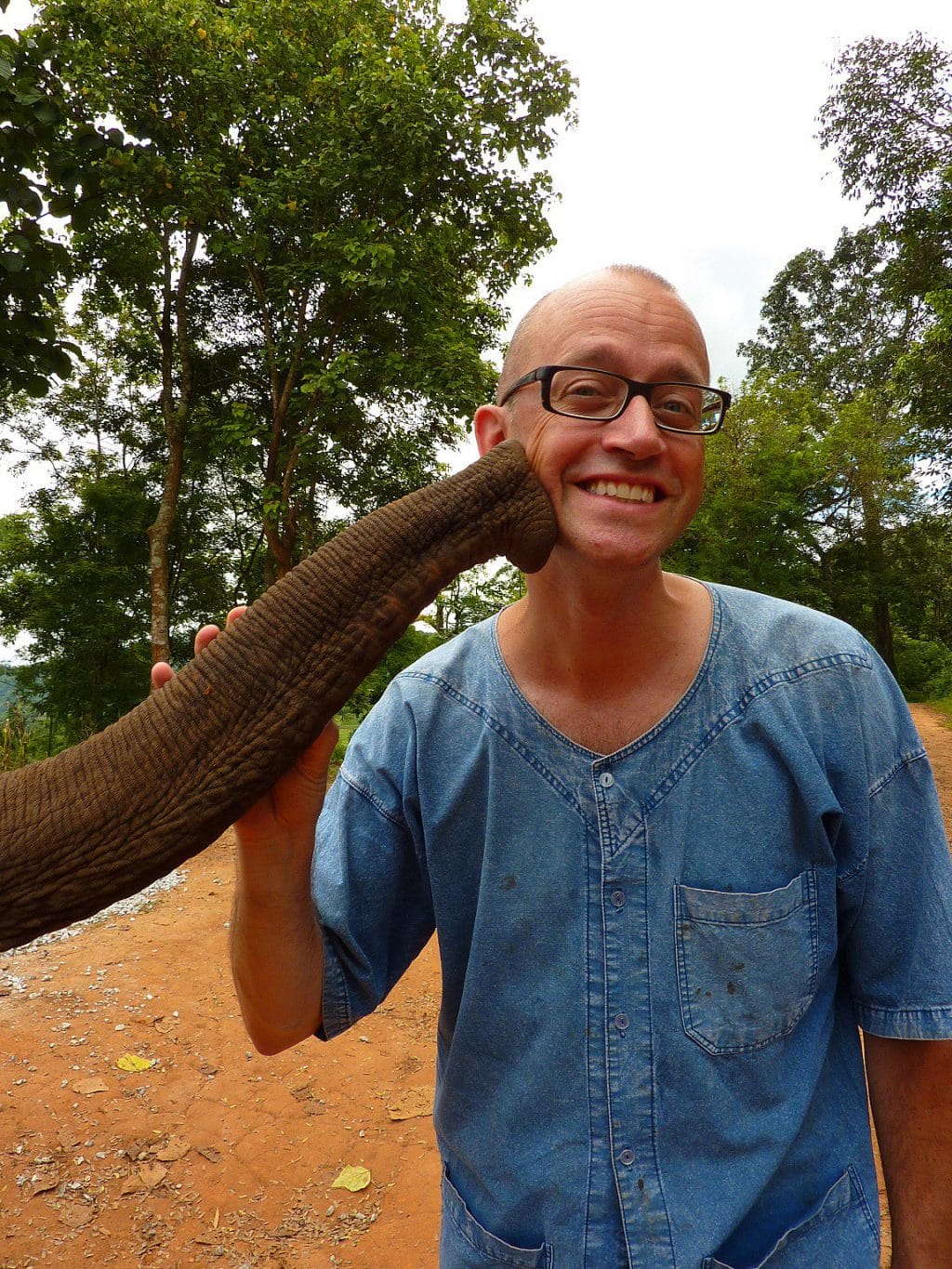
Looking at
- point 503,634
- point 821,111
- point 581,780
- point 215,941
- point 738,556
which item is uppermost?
point 821,111

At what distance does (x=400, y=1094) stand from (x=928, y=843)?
3918mm

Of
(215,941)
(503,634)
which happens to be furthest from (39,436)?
(503,634)

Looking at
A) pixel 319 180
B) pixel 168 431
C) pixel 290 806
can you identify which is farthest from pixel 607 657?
pixel 168 431

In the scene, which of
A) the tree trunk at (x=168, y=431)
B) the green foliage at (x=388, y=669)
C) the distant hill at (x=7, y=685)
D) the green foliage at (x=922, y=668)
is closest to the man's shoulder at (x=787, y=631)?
the tree trunk at (x=168, y=431)

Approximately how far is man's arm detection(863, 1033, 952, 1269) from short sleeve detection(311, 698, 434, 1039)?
0.98 meters

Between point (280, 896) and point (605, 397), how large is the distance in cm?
106

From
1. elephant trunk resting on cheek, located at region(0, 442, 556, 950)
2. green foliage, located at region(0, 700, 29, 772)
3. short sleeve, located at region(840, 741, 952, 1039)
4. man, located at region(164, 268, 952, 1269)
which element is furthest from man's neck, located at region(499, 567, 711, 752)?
green foliage, located at region(0, 700, 29, 772)

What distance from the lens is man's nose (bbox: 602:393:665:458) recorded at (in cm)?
129

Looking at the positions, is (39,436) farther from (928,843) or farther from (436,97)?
(928,843)

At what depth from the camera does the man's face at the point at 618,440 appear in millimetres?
1305

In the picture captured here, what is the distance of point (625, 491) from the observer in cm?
133

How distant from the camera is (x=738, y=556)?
16219 millimetres

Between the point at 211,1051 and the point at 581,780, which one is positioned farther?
the point at 211,1051

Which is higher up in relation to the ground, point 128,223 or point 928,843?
point 128,223
